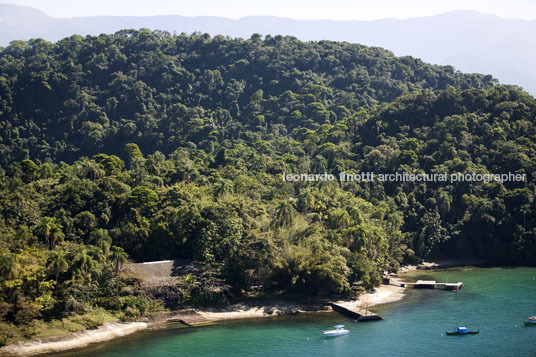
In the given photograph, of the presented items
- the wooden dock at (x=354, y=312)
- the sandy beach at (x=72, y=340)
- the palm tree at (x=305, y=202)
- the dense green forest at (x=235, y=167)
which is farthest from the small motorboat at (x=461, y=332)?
the sandy beach at (x=72, y=340)

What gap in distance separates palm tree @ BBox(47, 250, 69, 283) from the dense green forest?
0.19 meters

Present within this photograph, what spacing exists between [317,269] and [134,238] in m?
17.4

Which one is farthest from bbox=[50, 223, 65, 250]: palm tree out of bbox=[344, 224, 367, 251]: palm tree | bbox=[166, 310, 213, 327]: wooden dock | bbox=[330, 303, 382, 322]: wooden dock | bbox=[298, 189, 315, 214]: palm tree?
bbox=[344, 224, 367, 251]: palm tree

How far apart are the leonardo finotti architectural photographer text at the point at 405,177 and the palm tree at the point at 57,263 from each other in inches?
1532

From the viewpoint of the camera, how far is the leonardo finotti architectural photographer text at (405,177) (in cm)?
7894

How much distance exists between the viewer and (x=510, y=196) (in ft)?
247

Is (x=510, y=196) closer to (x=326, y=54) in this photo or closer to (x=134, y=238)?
(x=134, y=238)

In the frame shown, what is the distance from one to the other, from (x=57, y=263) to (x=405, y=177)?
165 feet

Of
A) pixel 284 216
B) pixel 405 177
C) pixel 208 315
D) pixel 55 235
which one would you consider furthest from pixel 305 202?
pixel 55 235

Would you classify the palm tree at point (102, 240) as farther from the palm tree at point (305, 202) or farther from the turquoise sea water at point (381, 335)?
the palm tree at point (305, 202)

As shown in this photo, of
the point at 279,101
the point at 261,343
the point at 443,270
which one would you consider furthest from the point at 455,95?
the point at 261,343

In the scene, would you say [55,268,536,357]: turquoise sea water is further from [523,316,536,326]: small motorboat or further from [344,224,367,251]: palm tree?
[344,224,367,251]: palm tree

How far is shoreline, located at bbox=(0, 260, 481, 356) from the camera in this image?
142ft

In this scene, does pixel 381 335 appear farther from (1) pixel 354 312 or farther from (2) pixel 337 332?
(1) pixel 354 312
